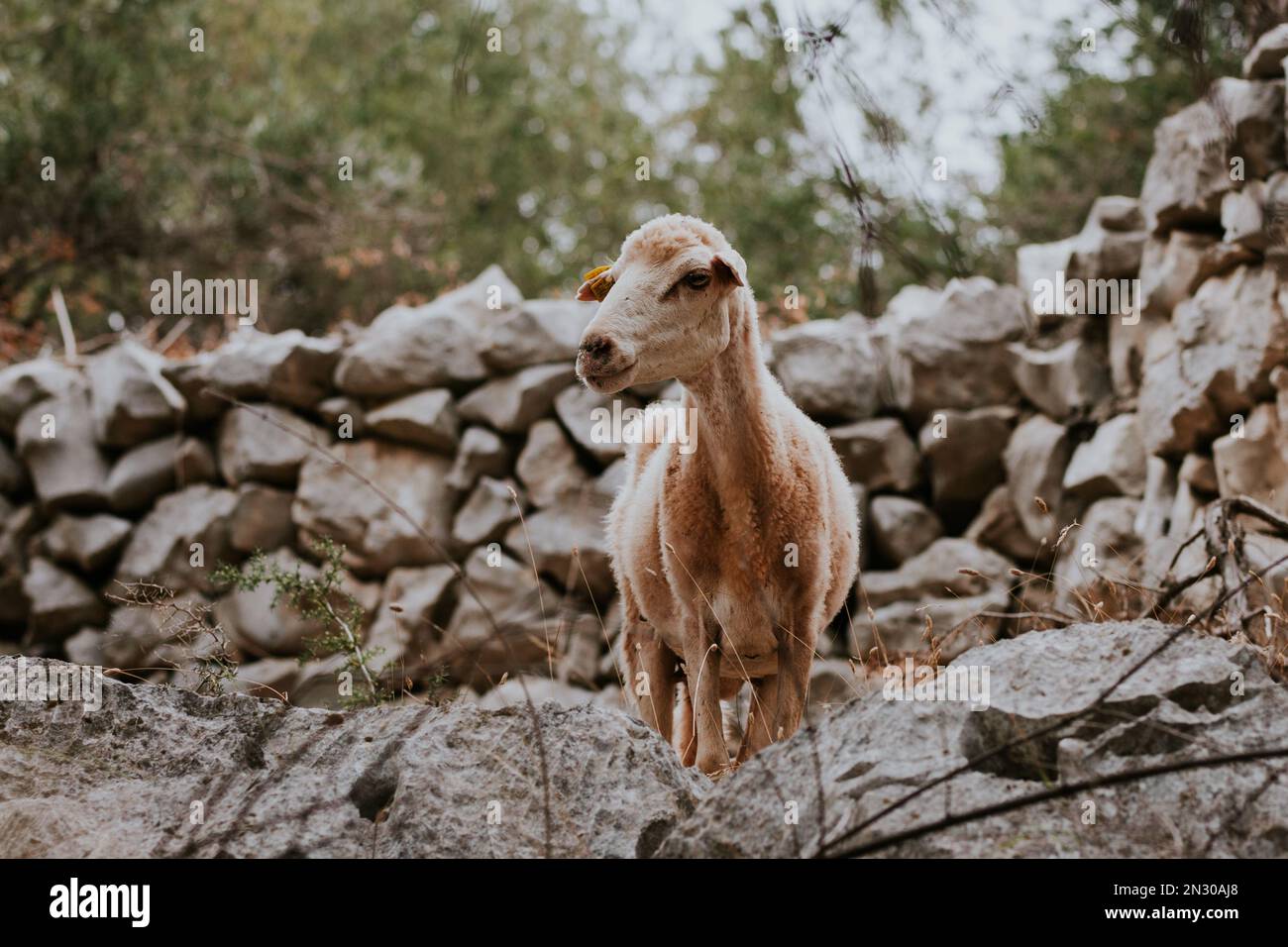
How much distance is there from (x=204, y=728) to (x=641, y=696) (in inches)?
105

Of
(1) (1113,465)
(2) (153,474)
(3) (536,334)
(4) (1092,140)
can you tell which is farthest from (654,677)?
(4) (1092,140)

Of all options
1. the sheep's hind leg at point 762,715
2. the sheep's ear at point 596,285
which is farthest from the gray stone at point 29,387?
the sheep's hind leg at point 762,715

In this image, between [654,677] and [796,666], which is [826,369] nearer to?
[654,677]

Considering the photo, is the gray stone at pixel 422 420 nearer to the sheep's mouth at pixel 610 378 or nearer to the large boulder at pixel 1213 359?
the large boulder at pixel 1213 359

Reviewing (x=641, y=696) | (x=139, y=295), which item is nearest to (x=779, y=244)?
(x=139, y=295)

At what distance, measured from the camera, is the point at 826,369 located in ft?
33.9

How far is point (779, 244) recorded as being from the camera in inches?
653

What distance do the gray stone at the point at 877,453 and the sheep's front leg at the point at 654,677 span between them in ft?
16.2

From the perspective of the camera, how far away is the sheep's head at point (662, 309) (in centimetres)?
407

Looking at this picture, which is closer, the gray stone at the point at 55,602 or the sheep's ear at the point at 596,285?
the sheep's ear at the point at 596,285

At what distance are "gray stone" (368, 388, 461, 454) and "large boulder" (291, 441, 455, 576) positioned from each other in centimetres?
17

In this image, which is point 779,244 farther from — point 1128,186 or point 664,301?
point 664,301
